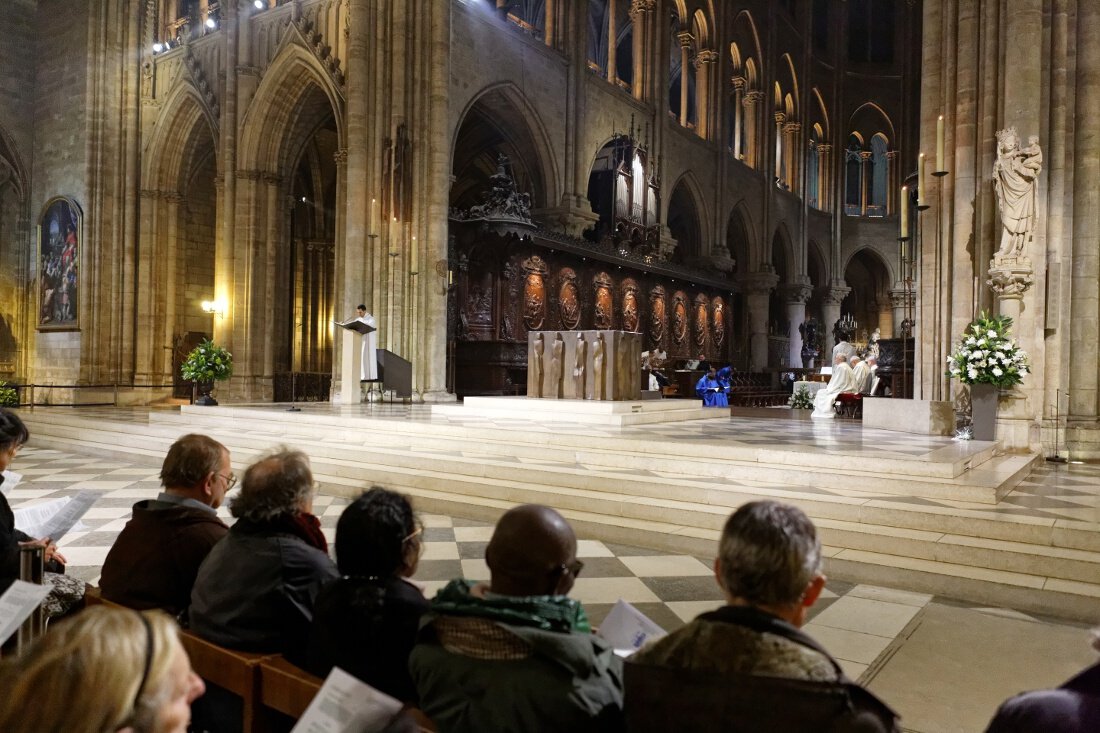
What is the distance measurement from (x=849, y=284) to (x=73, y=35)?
31.0 metres

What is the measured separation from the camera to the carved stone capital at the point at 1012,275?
A: 8.45 meters

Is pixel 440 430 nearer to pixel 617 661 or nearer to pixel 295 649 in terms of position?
pixel 295 649

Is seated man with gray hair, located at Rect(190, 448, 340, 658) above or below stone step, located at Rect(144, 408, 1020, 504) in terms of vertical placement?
above

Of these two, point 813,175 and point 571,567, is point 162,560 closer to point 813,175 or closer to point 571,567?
point 571,567

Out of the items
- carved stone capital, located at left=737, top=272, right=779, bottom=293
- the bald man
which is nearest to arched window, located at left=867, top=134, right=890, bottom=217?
carved stone capital, located at left=737, top=272, right=779, bottom=293

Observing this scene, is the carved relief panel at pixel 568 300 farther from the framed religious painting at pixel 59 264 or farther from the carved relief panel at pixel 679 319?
the framed religious painting at pixel 59 264

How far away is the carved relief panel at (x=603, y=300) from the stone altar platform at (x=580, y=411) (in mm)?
7891

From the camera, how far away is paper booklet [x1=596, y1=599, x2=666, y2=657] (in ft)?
6.65

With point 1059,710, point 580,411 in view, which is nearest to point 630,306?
point 580,411

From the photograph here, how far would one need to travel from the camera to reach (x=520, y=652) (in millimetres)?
1509

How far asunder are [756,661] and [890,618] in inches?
108

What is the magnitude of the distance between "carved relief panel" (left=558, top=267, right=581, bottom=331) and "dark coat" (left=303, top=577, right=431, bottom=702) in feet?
52.3

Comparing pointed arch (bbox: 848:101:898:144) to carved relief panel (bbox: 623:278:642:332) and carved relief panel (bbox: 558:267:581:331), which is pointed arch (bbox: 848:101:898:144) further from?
carved relief panel (bbox: 558:267:581:331)

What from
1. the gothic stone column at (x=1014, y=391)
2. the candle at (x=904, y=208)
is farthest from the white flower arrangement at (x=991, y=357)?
Result: the candle at (x=904, y=208)
